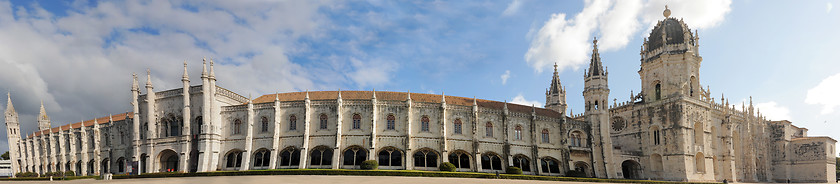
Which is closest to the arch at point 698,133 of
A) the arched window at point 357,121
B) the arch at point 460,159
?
the arch at point 460,159

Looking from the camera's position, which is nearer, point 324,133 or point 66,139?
point 324,133

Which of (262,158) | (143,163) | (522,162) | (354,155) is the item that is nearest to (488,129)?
(522,162)

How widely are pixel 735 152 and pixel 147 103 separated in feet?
240

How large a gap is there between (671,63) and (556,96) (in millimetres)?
18068

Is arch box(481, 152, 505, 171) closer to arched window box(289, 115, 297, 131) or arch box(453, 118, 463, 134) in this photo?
arch box(453, 118, 463, 134)

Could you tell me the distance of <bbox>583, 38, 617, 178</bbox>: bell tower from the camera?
5512 centimetres

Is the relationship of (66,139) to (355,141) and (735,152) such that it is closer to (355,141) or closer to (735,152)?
(355,141)

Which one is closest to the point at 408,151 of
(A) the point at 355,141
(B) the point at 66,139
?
(A) the point at 355,141

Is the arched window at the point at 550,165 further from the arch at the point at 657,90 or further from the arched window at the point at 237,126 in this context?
the arched window at the point at 237,126

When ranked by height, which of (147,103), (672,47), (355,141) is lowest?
(355,141)

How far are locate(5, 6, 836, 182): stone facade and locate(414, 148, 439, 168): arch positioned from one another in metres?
0.10

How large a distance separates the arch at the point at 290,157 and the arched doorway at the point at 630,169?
38415 mm

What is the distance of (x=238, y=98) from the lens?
53531 mm

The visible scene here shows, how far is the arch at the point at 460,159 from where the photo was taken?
162ft
